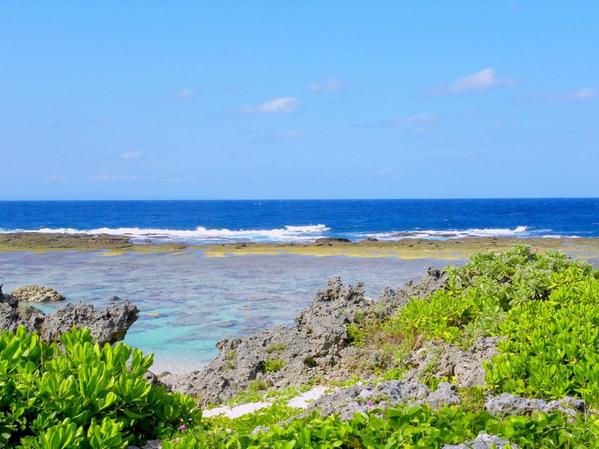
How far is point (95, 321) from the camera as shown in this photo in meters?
9.52

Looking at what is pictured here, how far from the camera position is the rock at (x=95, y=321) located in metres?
9.41

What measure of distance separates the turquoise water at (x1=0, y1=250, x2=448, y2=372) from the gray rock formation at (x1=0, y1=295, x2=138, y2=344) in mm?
2320

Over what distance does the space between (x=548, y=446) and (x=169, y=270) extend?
80.8 ft

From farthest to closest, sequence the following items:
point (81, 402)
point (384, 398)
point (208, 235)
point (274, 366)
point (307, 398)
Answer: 1. point (208, 235)
2. point (274, 366)
3. point (307, 398)
4. point (384, 398)
5. point (81, 402)

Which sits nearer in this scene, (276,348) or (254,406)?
(254,406)

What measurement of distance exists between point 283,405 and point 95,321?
3584 mm

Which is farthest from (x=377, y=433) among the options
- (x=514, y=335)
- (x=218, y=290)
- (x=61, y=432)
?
(x=218, y=290)

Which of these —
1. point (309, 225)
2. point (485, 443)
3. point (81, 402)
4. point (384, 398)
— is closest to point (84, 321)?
point (81, 402)

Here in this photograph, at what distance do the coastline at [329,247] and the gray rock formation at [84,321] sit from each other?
25.0m

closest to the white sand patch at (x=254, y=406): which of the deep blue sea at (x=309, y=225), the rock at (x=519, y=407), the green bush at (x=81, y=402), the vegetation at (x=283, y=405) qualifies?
the vegetation at (x=283, y=405)

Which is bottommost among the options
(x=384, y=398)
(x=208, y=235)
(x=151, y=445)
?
(x=208, y=235)

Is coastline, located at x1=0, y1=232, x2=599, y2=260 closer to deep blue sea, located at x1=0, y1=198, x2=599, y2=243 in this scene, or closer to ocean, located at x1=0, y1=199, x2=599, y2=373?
ocean, located at x1=0, y1=199, x2=599, y2=373

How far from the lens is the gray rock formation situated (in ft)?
30.8

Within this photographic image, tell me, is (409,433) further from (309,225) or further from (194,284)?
(309,225)
